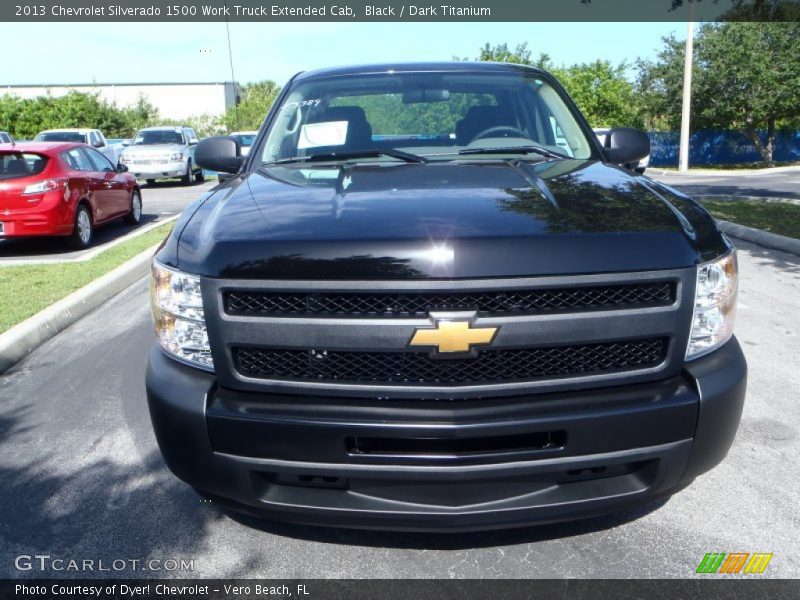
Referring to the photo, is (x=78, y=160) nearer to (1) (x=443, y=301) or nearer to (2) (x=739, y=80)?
(1) (x=443, y=301)

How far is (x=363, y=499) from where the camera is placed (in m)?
2.39

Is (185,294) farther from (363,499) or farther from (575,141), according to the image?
(575,141)

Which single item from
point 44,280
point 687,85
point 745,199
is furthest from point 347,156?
point 687,85

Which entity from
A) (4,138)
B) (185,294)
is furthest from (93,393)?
(4,138)

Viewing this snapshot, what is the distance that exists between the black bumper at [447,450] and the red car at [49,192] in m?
8.26

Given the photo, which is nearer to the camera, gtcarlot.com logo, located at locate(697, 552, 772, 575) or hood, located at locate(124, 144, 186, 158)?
gtcarlot.com logo, located at locate(697, 552, 772, 575)

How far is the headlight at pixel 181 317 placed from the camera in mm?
2479

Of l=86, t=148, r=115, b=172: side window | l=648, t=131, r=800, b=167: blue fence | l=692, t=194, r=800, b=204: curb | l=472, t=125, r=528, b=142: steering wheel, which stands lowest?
l=648, t=131, r=800, b=167: blue fence

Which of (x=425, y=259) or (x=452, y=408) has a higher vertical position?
(x=425, y=259)

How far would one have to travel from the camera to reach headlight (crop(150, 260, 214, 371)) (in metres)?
2.48

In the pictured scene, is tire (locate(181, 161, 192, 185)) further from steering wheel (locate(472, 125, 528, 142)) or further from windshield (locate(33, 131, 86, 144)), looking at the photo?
steering wheel (locate(472, 125, 528, 142))

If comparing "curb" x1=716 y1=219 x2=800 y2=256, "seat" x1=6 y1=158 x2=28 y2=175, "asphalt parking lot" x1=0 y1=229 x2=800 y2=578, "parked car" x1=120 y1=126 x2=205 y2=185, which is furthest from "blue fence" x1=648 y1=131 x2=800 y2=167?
"asphalt parking lot" x1=0 y1=229 x2=800 y2=578

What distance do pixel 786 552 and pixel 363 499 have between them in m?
1.60

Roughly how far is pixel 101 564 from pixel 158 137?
22.8 metres
